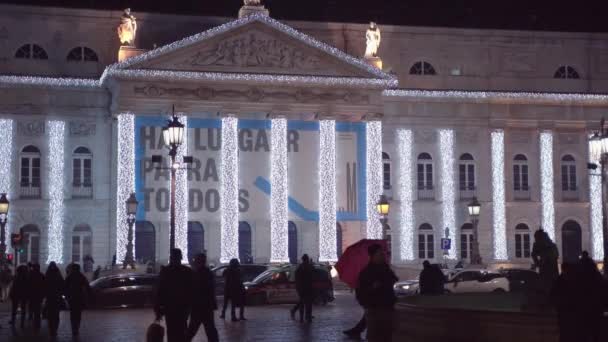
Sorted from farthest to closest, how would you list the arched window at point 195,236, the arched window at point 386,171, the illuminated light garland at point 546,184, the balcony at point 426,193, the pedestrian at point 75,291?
the illuminated light garland at point 546,184, the balcony at point 426,193, the arched window at point 386,171, the arched window at point 195,236, the pedestrian at point 75,291

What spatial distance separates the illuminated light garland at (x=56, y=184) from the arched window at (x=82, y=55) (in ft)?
11.0

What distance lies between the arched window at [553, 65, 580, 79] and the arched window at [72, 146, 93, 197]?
23618 mm

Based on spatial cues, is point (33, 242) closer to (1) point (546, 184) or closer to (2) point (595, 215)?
(1) point (546, 184)

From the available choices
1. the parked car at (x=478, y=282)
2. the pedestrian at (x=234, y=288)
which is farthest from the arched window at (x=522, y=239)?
the pedestrian at (x=234, y=288)

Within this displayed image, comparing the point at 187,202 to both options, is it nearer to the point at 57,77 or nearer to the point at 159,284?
the point at 57,77

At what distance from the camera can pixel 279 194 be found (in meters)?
50.4

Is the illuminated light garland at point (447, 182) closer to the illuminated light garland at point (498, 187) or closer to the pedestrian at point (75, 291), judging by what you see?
the illuminated light garland at point (498, 187)

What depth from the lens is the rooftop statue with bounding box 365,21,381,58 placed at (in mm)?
52500

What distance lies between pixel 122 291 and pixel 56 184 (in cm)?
1705

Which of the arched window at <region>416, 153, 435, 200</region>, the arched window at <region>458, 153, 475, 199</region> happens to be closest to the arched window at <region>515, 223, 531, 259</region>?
the arched window at <region>458, 153, 475, 199</region>

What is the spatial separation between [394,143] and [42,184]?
654 inches

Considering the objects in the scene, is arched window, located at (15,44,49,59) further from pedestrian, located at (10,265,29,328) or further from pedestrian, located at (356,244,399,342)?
pedestrian, located at (356,244,399,342)

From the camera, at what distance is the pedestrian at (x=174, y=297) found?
627 inches

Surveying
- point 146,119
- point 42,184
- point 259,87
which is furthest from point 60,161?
point 259,87
